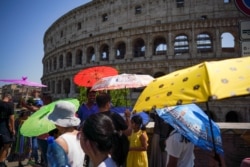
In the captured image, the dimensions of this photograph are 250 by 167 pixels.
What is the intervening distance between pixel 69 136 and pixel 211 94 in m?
1.49

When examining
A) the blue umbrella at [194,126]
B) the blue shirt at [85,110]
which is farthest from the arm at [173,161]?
the blue shirt at [85,110]

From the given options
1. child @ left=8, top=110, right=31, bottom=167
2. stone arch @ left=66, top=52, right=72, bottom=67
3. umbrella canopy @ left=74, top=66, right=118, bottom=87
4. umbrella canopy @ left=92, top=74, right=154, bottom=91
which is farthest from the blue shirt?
stone arch @ left=66, top=52, right=72, bottom=67

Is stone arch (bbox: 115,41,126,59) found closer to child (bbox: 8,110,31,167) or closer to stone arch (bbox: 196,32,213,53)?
stone arch (bbox: 196,32,213,53)

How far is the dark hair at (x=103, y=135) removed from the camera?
1.81m

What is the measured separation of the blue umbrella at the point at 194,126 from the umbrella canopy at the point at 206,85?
27.3 inches

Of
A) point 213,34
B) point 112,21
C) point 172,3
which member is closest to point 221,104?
point 213,34

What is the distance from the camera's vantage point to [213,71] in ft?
6.54

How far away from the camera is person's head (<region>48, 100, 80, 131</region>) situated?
2.60 metres

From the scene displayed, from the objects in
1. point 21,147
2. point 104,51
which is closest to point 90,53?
Result: point 104,51

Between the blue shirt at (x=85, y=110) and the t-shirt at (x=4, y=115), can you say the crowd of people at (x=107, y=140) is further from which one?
the t-shirt at (x=4, y=115)

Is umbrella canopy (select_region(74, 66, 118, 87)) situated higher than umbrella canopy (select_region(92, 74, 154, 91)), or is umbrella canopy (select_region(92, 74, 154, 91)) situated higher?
umbrella canopy (select_region(74, 66, 118, 87))

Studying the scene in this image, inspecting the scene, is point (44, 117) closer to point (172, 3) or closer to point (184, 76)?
point (184, 76)

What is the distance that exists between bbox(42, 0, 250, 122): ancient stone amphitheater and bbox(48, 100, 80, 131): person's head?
19990mm

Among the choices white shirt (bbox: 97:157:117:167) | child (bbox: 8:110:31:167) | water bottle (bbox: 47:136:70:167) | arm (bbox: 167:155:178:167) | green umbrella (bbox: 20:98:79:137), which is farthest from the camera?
child (bbox: 8:110:31:167)
